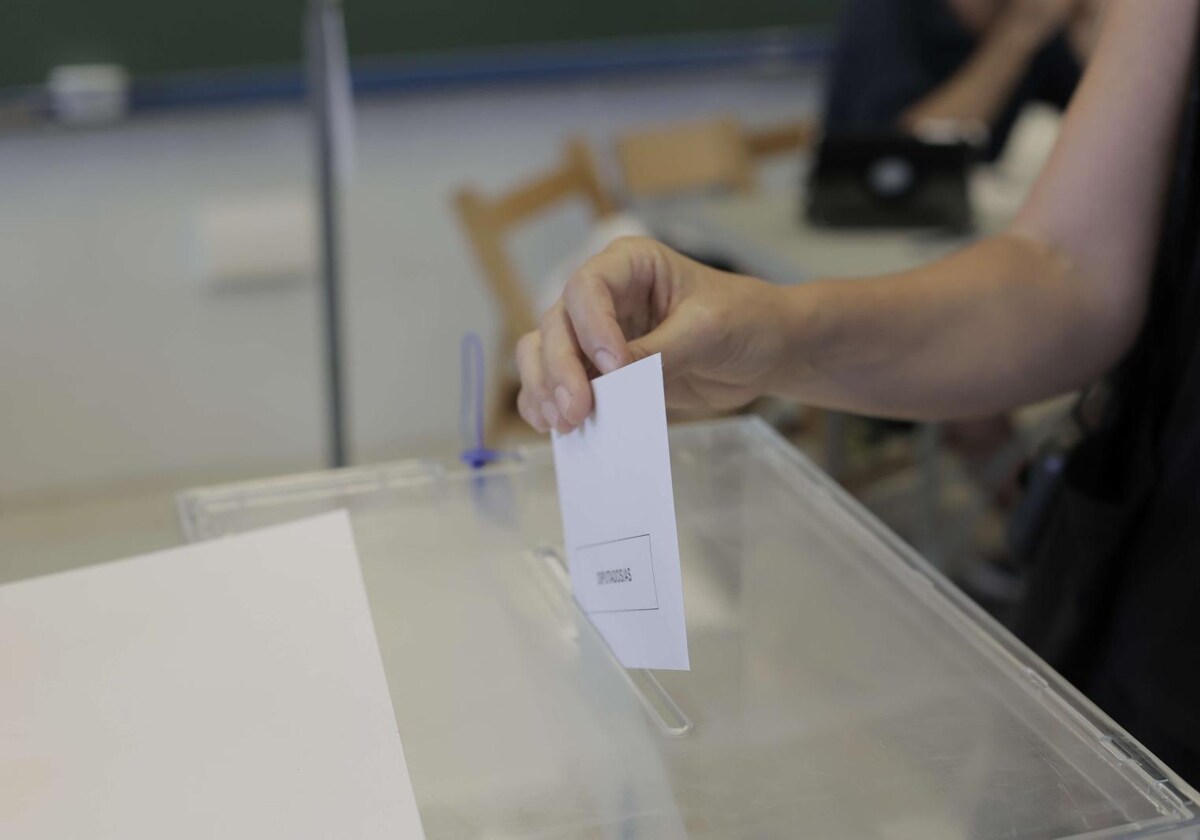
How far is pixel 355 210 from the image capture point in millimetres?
2994

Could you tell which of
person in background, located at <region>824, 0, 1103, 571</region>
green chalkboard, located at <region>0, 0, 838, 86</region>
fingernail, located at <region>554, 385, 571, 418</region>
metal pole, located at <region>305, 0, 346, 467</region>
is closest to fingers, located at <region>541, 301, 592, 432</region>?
fingernail, located at <region>554, 385, 571, 418</region>

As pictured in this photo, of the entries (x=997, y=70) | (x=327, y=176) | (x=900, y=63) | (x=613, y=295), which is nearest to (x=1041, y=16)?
(x=997, y=70)

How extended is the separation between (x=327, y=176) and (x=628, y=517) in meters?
1.45

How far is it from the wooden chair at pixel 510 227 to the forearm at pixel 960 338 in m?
1.30

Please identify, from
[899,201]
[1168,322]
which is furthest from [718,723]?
[899,201]

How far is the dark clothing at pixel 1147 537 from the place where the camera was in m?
0.84

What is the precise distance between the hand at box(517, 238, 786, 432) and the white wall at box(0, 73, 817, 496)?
7.17 feet

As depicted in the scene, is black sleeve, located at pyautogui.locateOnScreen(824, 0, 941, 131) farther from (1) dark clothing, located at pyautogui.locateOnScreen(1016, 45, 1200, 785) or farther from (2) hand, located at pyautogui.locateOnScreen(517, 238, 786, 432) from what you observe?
(2) hand, located at pyautogui.locateOnScreen(517, 238, 786, 432)

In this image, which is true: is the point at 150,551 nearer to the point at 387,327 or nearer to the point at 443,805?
the point at 443,805

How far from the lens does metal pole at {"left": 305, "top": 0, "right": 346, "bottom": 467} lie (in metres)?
1.78

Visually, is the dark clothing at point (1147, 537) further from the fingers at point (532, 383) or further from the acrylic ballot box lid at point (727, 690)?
the fingers at point (532, 383)

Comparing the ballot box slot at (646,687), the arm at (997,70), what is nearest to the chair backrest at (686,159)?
the arm at (997,70)

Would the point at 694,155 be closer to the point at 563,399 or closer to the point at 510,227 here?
the point at 510,227

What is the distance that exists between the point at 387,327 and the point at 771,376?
91.6 inches
